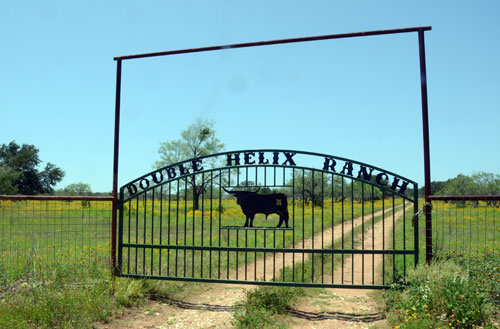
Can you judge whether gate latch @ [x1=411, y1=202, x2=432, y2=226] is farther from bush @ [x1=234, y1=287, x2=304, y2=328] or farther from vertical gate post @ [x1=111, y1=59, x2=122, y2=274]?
vertical gate post @ [x1=111, y1=59, x2=122, y2=274]

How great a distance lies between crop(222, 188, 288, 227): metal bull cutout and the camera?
300 inches

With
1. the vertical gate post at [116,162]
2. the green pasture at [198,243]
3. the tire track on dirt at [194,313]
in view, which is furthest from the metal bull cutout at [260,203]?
the vertical gate post at [116,162]

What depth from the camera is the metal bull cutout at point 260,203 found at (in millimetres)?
7625

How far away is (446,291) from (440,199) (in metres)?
1.61

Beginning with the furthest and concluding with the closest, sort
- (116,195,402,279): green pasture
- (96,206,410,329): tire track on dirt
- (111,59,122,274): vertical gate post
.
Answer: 1. (111,59,122,274): vertical gate post
2. (116,195,402,279): green pasture
3. (96,206,410,329): tire track on dirt

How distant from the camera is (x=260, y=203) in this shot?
7.75 m

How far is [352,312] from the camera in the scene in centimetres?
685

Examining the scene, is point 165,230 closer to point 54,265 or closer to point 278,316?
point 54,265

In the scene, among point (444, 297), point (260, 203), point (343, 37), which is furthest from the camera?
point (260, 203)

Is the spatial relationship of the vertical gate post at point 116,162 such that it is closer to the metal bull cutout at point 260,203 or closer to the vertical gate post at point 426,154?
the metal bull cutout at point 260,203

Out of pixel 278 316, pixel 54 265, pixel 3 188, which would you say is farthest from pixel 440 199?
pixel 3 188

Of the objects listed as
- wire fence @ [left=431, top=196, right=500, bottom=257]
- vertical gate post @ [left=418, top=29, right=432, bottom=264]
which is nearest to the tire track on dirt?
vertical gate post @ [left=418, top=29, right=432, bottom=264]

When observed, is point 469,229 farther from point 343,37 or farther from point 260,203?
point 343,37

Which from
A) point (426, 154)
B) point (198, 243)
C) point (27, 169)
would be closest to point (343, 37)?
point (426, 154)
